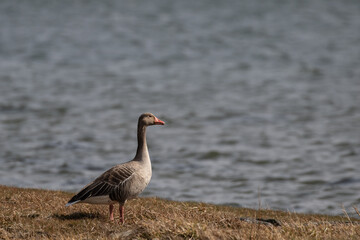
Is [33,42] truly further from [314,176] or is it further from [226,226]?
[226,226]

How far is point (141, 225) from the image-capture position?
12.6m

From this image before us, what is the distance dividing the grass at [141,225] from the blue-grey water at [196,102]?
8.26 metres

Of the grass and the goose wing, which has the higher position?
the goose wing

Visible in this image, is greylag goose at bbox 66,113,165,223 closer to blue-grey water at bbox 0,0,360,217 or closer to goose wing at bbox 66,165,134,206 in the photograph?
goose wing at bbox 66,165,134,206

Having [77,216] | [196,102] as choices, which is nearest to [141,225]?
[77,216]

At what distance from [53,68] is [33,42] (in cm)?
1582

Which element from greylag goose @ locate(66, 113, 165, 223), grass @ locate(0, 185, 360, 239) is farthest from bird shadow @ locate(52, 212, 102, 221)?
greylag goose @ locate(66, 113, 165, 223)

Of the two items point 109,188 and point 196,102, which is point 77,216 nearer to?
point 109,188

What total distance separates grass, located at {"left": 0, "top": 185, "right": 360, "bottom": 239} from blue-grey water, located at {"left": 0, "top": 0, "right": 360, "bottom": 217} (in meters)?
8.26

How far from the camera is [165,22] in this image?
288ft

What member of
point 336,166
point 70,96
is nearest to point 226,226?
point 336,166

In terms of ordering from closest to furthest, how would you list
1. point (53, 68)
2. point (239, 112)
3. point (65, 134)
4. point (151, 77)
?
point (65, 134) → point (239, 112) → point (151, 77) → point (53, 68)

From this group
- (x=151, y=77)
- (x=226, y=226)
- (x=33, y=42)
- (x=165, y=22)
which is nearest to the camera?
(x=226, y=226)

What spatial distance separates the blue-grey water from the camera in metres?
26.4
